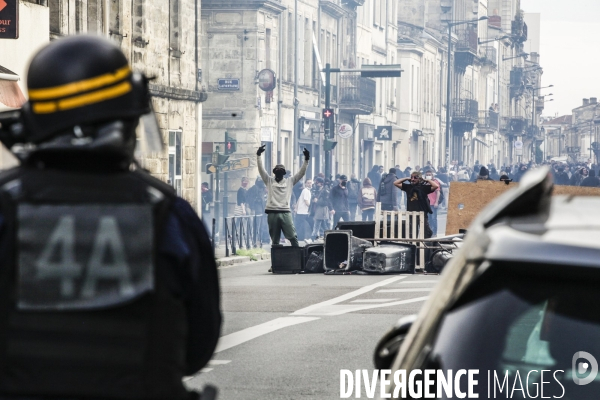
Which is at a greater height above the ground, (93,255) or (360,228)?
(93,255)

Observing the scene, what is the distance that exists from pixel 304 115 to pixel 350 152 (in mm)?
10007

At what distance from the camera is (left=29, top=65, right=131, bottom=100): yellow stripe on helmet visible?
3018mm

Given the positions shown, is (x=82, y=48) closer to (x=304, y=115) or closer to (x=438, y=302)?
(x=438, y=302)

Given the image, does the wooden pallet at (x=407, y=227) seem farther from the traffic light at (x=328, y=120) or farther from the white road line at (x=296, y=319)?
the traffic light at (x=328, y=120)

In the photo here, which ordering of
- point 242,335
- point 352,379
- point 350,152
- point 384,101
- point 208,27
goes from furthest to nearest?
point 384,101, point 350,152, point 208,27, point 242,335, point 352,379

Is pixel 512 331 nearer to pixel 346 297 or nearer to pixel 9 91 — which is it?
pixel 346 297

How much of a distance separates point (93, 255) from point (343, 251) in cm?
1790

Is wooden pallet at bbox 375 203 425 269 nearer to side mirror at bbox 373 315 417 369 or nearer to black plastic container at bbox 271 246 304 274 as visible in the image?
black plastic container at bbox 271 246 304 274

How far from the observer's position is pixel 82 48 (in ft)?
10.1

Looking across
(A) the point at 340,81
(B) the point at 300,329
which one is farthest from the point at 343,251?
(A) the point at 340,81

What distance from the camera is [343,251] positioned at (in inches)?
818

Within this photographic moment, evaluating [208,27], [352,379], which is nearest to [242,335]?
[352,379]

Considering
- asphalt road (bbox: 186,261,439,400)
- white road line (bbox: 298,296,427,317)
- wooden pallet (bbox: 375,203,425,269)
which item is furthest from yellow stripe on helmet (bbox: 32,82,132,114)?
wooden pallet (bbox: 375,203,425,269)

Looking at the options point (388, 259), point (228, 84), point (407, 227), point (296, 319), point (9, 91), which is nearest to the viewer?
point (296, 319)
